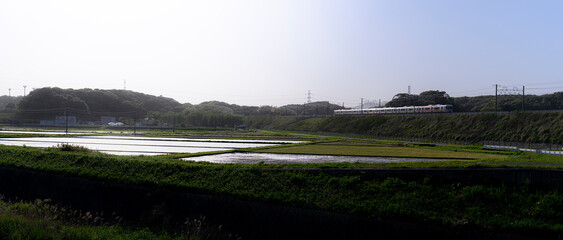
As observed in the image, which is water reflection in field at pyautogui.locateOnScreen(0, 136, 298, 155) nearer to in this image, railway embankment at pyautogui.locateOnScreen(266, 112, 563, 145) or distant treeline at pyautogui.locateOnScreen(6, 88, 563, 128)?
railway embankment at pyautogui.locateOnScreen(266, 112, 563, 145)

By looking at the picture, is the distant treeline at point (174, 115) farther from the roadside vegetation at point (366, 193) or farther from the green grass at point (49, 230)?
the green grass at point (49, 230)

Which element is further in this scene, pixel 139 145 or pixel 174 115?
pixel 174 115

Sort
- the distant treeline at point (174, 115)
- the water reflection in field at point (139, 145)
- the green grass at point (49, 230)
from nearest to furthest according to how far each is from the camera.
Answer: the green grass at point (49, 230) → the water reflection in field at point (139, 145) → the distant treeline at point (174, 115)

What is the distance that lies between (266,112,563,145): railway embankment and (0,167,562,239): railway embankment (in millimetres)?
33479

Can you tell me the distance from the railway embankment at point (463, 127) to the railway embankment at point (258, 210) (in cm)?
3348

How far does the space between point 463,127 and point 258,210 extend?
4712cm

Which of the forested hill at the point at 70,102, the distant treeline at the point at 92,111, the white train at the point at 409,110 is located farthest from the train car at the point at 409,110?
the forested hill at the point at 70,102

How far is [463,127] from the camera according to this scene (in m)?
50.3

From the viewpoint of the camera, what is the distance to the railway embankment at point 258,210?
9.54 m

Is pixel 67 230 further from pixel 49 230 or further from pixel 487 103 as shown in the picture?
pixel 487 103

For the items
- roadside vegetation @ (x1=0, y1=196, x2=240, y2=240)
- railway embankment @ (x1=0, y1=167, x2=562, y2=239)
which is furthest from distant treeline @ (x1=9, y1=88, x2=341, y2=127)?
roadside vegetation @ (x1=0, y1=196, x2=240, y2=240)

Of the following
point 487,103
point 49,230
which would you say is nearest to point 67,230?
point 49,230

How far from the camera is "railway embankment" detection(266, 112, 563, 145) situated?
41156mm

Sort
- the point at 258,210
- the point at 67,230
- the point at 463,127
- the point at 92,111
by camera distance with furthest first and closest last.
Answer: the point at 92,111, the point at 463,127, the point at 258,210, the point at 67,230
